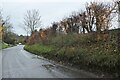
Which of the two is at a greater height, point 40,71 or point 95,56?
point 95,56

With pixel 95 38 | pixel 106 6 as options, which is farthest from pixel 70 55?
pixel 106 6

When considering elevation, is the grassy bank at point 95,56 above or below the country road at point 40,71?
above

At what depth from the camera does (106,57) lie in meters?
16.3

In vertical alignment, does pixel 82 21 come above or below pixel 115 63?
above

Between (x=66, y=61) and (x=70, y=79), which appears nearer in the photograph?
(x=70, y=79)

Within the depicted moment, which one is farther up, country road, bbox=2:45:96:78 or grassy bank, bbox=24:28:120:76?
grassy bank, bbox=24:28:120:76

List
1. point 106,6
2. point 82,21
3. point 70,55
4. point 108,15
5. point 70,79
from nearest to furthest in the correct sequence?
point 70,79, point 70,55, point 108,15, point 106,6, point 82,21

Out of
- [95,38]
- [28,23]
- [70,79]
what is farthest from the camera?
[28,23]

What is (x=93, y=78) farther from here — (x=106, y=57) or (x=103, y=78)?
(x=106, y=57)

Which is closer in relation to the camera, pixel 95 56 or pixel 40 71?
pixel 95 56

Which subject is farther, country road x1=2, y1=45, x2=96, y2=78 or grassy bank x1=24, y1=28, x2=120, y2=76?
country road x1=2, y1=45, x2=96, y2=78

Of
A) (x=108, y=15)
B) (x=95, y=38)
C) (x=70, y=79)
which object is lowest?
(x=70, y=79)

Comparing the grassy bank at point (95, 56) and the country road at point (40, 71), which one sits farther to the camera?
the country road at point (40, 71)

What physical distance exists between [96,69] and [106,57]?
909mm
